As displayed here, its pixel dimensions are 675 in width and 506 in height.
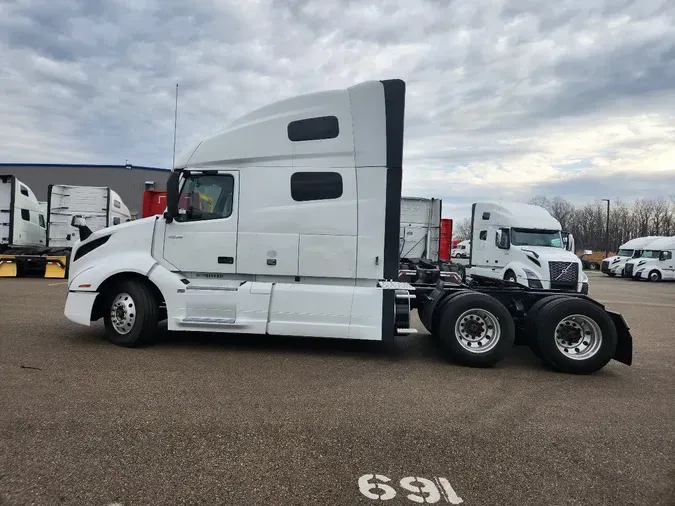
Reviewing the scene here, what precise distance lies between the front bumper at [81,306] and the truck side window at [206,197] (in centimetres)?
171

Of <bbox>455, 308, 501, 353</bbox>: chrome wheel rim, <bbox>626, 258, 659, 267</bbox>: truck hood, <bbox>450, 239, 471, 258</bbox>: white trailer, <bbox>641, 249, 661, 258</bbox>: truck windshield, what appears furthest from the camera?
<bbox>450, 239, 471, 258</bbox>: white trailer

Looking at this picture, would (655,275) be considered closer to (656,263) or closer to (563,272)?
(656,263)

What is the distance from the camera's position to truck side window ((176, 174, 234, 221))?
6.80m

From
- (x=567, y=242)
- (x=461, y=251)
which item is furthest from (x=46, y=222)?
(x=461, y=251)

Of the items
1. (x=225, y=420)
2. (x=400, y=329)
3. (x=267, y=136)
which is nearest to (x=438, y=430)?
(x=225, y=420)


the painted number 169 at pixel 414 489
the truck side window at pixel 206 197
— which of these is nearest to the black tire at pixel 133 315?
the truck side window at pixel 206 197

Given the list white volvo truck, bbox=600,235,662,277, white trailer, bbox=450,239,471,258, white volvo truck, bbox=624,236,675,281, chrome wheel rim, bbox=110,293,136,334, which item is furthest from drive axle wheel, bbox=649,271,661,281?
chrome wheel rim, bbox=110,293,136,334

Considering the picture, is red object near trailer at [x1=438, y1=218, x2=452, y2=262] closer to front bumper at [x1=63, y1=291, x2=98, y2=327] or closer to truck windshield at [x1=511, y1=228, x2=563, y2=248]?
truck windshield at [x1=511, y1=228, x2=563, y2=248]

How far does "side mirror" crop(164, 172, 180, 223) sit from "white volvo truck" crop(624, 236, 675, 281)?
32545 millimetres

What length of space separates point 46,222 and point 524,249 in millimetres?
17871

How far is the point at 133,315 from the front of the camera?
6805 mm

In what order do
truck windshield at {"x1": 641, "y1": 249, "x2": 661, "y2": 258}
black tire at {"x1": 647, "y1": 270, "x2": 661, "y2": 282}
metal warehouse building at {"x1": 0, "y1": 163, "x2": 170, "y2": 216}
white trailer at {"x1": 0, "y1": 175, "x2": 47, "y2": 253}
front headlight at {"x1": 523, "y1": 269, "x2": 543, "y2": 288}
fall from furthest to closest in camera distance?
metal warehouse building at {"x1": 0, "y1": 163, "x2": 170, "y2": 216}, truck windshield at {"x1": 641, "y1": 249, "x2": 661, "y2": 258}, black tire at {"x1": 647, "y1": 270, "x2": 661, "y2": 282}, white trailer at {"x1": 0, "y1": 175, "x2": 47, "y2": 253}, front headlight at {"x1": 523, "y1": 269, "x2": 543, "y2": 288}

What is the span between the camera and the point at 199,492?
10.0 ft

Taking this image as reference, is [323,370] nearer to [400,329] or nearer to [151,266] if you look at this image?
[400,329]
